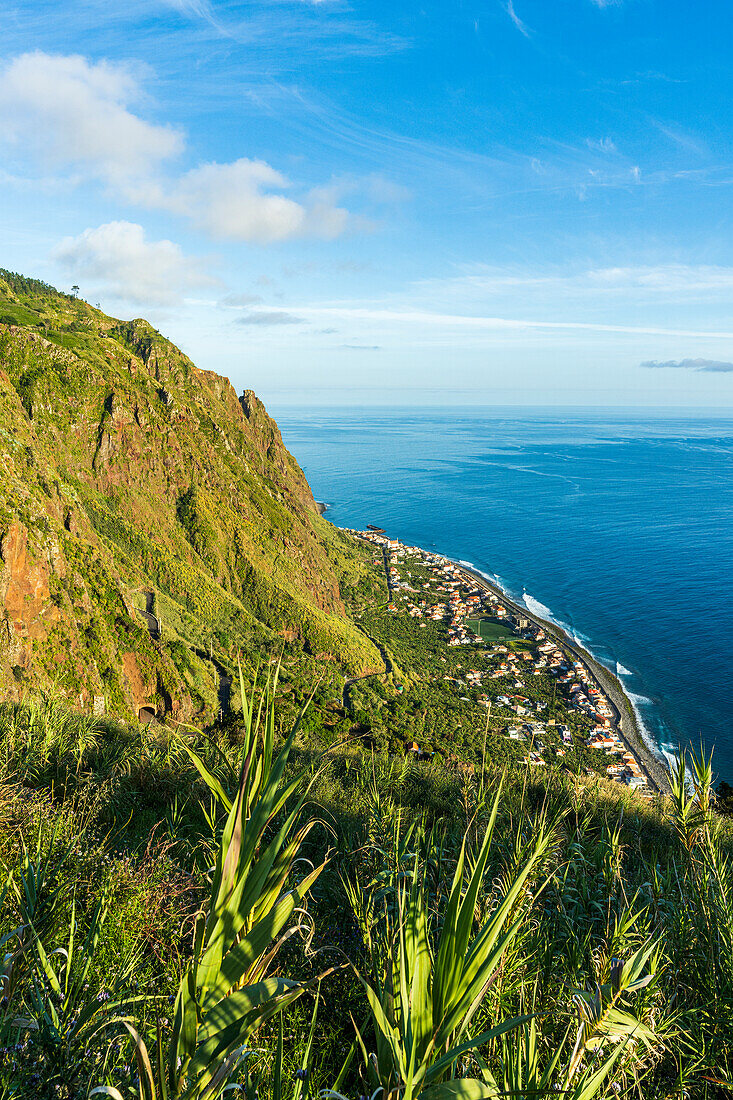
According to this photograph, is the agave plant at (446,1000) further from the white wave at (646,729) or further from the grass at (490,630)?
the grass at (490,630)

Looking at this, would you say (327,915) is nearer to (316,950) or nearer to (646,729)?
(316,950)

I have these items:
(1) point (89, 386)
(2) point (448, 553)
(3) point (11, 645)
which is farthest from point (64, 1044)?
(2) point (448, 553)

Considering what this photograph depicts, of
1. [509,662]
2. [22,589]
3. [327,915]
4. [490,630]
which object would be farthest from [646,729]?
[327,915]

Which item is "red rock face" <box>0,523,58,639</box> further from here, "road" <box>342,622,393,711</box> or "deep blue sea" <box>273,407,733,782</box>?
"deep blue sea" <box>273,407,733,782</box>

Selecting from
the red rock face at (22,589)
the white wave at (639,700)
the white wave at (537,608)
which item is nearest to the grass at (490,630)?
the white wave at (537,608)

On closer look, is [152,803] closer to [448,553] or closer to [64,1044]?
[64,1044]
